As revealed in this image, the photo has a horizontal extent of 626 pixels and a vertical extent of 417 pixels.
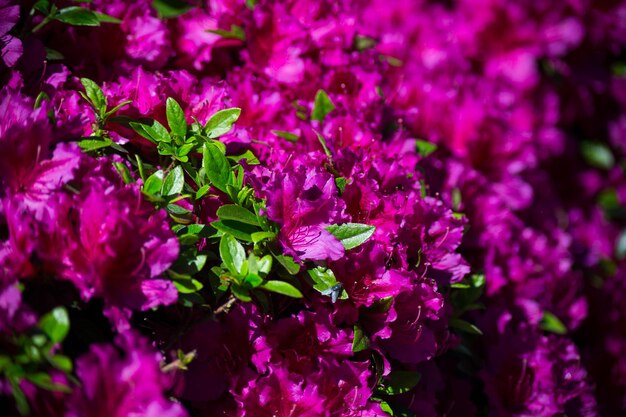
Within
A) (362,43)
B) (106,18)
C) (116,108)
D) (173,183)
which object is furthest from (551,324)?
(106,18)

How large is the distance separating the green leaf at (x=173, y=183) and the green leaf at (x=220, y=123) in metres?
0.17

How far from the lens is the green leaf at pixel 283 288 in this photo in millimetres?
1102

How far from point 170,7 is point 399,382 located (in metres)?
1.19

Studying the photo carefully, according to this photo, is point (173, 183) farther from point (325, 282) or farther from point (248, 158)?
point (325, 282)

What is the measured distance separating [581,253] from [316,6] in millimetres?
1629

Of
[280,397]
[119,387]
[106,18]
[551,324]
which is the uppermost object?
[106,18]

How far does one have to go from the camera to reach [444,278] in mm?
1430

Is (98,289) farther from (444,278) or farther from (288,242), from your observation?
(444,278)

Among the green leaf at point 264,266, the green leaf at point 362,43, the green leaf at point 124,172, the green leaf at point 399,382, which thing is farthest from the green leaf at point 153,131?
the green leaf at point 362,43

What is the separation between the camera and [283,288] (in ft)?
3.64

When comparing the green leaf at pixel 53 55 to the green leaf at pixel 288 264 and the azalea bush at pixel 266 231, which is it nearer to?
the azalea bush at pixel 266 231

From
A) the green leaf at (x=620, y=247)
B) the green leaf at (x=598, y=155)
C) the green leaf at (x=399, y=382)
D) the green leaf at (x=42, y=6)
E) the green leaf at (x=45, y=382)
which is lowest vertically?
the green leaf at (x=620, y=247)

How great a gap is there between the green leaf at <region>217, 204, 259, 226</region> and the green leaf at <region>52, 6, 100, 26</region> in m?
0.64

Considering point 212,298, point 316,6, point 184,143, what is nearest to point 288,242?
point 212,298
